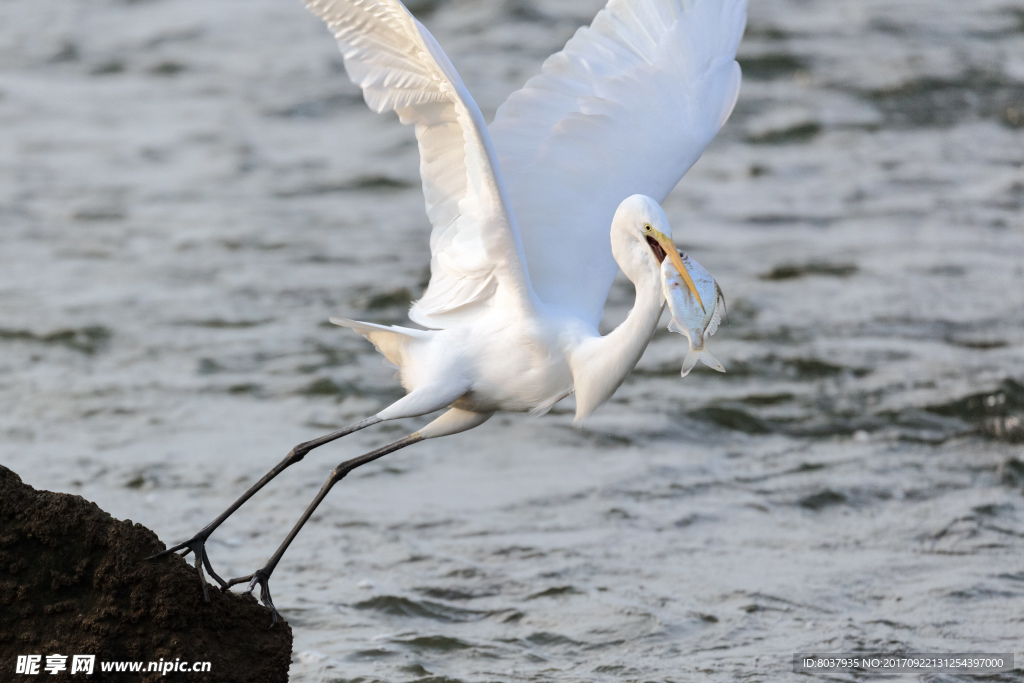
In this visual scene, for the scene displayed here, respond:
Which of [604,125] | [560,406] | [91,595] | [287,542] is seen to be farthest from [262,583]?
[560,406]

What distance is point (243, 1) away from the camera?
16.7 meters

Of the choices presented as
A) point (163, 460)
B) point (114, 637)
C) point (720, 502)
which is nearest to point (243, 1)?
point (163, 460)

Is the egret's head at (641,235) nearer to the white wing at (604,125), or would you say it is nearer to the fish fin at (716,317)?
the fish fin at (716,317)

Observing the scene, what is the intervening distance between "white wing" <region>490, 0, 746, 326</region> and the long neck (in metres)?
0.45

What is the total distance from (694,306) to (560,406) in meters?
4.47

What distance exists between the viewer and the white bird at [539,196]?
4.68 metres

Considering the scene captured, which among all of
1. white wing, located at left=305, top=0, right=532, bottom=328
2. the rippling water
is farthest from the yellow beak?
the rippling water

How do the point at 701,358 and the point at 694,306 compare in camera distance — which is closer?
the point at 701,358

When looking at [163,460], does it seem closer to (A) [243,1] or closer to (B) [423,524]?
(B) [423,524]

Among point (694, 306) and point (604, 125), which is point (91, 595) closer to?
point (694, 306)

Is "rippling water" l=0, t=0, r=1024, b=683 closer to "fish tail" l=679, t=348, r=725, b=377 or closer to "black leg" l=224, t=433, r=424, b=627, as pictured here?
"black leg" l=224, t=433, r=424, b=627

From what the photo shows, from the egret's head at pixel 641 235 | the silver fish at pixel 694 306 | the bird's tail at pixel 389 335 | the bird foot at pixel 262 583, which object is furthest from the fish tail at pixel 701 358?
the bird foot at pixel 262 583

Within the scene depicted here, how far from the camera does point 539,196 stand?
17.9 ft

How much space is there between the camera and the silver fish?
14.0 feet
